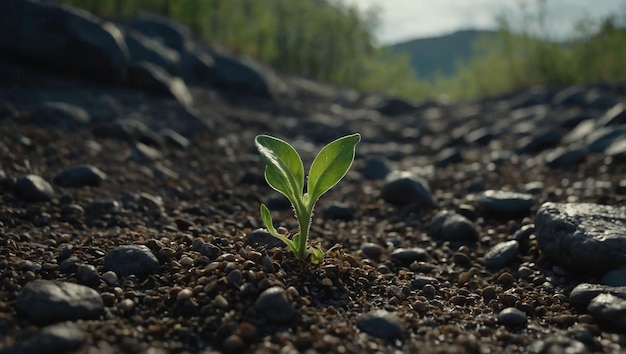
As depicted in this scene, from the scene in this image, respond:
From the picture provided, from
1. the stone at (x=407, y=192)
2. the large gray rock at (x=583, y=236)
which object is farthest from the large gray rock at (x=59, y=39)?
the large gray rock at (x=583, y=236)

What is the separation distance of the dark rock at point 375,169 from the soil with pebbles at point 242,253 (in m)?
0.02

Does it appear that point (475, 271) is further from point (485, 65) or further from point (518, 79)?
point (485, 65)

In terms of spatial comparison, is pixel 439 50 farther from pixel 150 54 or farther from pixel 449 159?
pixel 449 159

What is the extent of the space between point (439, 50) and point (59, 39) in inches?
7805

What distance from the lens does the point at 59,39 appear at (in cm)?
628

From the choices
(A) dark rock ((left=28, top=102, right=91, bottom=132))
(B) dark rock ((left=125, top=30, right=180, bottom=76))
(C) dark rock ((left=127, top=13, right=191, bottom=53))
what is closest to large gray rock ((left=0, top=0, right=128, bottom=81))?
(A) dark rock ((left=28, top=102, right=91, bottom=132))

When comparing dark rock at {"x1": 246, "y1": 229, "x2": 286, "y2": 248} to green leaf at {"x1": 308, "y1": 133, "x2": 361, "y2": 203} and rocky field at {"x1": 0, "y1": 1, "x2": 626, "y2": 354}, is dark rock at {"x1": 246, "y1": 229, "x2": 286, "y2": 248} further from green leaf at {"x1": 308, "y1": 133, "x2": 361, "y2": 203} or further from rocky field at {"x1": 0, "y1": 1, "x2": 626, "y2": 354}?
green leaf at {"x1": 308, "y1": 133, "x2": 361, "y2": 203}

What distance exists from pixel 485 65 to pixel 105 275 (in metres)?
31.2

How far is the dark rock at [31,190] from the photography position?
128 inches

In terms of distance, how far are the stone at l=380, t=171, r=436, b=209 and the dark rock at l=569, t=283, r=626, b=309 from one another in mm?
1855

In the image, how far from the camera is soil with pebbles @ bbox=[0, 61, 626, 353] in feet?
5.98

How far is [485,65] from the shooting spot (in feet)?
99.1

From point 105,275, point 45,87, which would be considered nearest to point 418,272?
point 105,275

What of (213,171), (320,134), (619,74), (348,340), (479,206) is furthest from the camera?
(619,74)
